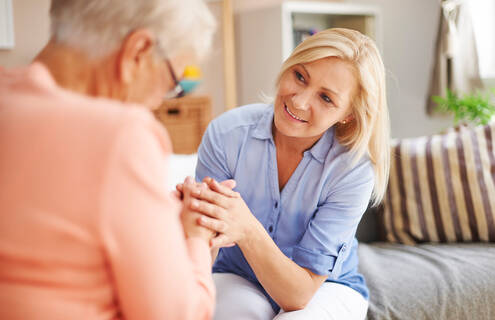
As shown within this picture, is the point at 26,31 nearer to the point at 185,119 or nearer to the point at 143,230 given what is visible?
the point at 185,119

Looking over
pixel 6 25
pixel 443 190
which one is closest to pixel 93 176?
pixel 443 190

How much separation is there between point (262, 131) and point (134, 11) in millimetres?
767

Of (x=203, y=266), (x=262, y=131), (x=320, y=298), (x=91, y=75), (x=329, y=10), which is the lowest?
(x=320, y=298)

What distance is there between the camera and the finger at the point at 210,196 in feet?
3.62

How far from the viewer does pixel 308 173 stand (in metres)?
1.41

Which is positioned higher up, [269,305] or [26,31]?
[26,31]

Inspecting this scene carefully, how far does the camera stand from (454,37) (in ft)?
10.9

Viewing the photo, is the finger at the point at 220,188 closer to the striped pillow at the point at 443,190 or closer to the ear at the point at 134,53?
the ear at the point at 134,53

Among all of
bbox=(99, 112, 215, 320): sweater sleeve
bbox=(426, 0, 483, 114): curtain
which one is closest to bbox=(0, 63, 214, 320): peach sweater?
bbox=(99, 112, 215, 320): sweater sleeve

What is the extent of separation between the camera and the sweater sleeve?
632 mm

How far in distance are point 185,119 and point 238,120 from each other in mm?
1928

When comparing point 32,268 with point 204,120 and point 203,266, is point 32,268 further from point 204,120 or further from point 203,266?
point 204,120

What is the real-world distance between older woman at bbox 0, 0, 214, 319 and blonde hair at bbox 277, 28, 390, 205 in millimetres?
612

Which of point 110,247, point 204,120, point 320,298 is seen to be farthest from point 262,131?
point 204,120
